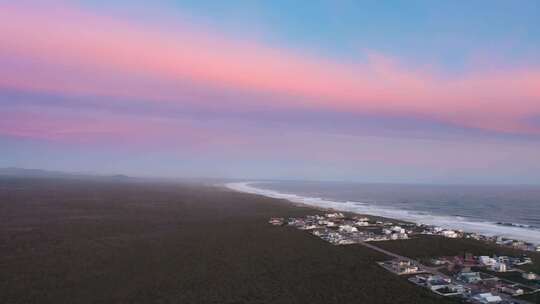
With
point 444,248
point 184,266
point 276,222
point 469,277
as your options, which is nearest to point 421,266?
point 469,277

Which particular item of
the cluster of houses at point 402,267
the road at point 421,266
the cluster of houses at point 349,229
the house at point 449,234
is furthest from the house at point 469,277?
the house at point 449,234

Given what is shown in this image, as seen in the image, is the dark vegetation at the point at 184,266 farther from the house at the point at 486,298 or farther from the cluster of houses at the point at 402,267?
the house at the point at 486,298

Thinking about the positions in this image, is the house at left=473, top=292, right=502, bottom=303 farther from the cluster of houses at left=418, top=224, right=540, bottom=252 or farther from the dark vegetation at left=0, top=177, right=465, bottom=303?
the cluster of houses at left=418, top=224, right=540, bottom=252

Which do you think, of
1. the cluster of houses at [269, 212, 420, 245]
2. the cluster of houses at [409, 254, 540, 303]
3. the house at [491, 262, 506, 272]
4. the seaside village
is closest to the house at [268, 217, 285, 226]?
the cluster of houses at [269, 212, 420, 245]

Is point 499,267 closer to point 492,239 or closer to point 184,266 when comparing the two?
point 492,239

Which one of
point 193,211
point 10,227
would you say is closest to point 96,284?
point 10,227

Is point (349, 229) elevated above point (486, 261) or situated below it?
below

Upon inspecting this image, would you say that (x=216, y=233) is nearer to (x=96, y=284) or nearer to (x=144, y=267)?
(x=144, y=267)
